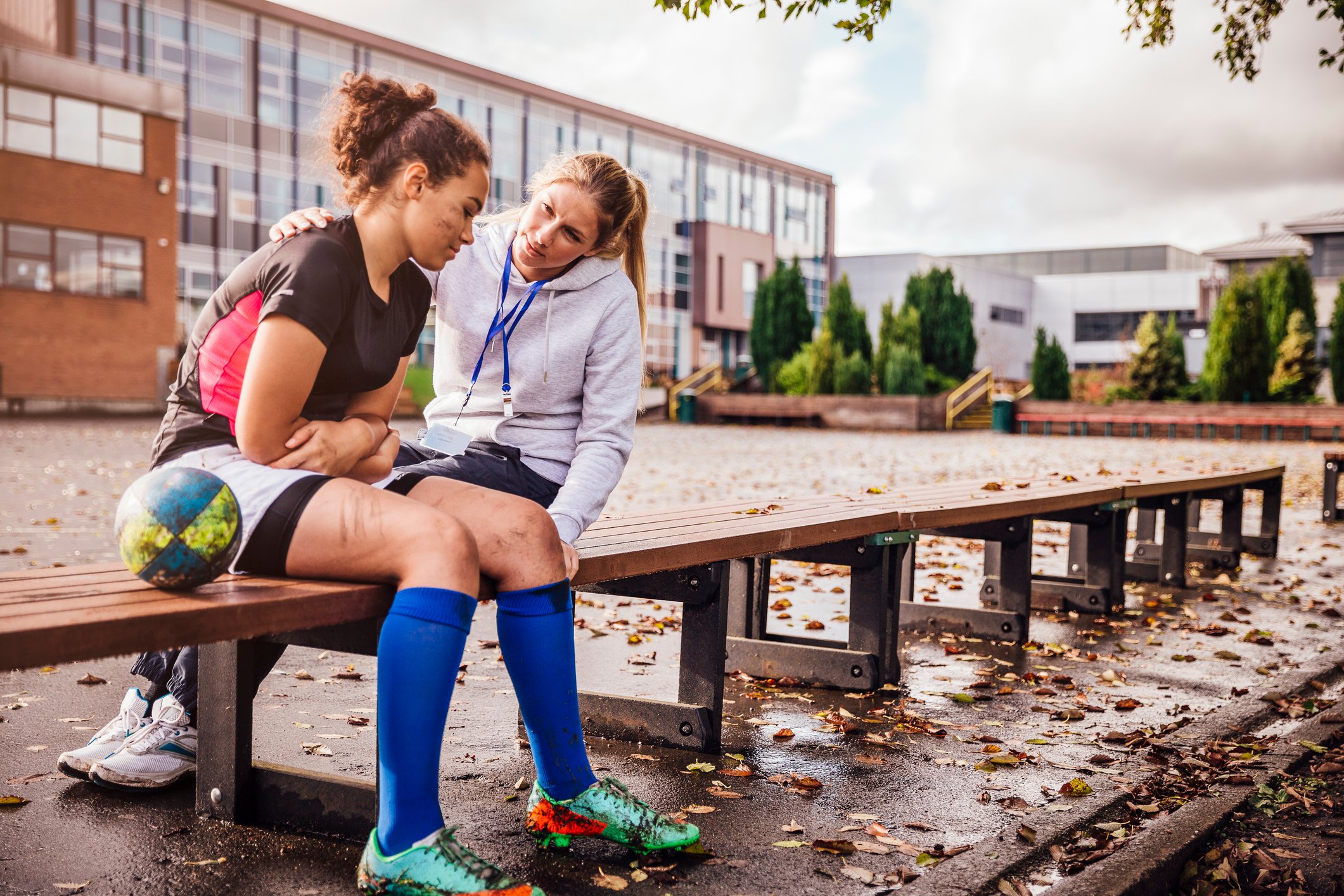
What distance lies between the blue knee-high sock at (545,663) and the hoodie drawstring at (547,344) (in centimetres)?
80

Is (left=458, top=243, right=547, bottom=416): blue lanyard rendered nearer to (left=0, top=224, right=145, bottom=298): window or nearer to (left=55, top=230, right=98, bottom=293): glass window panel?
(left=0, top=224, right=145, bottom=298): window

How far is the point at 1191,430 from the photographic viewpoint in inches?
1168

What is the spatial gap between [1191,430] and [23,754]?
30305 mm

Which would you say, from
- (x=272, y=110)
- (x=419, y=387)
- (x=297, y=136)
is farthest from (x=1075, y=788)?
(x=297, y=136)

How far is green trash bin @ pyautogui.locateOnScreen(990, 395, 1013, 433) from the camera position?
3142cm

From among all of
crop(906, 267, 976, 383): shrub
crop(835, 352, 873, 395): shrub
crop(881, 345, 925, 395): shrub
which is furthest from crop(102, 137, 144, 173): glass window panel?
crop(906, 267, 976, 383): shrub

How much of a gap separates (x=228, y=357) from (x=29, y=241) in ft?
101

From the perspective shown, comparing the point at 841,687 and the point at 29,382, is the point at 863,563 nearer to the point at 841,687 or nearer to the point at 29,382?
the point at 841,687

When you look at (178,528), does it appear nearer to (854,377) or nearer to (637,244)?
(637,244)

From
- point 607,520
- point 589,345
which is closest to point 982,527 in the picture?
point 607,520

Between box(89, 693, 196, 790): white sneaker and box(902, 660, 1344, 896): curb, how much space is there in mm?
1862

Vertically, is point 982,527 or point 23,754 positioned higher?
point 982,527

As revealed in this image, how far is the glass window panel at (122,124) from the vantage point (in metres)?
30.6

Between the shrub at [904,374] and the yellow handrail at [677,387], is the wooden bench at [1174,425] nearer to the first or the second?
the shrub at [904,374]
